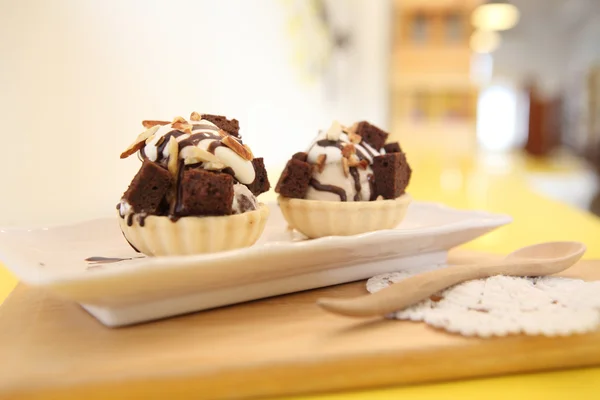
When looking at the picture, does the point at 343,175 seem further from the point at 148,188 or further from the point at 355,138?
the point at 148,188

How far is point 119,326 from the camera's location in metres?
0.83

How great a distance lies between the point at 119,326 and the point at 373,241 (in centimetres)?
43

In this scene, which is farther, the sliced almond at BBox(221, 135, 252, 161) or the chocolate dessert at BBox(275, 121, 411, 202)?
the chocolate dessert at BBox(275, 121, 411, 202)

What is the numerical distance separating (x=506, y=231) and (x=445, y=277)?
93 cm

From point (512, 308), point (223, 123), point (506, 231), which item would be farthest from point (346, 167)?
point (506, 231)

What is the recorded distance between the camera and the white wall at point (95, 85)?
4.48 feet

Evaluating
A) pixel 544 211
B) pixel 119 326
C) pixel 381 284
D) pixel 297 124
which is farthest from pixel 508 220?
pixel 297 124

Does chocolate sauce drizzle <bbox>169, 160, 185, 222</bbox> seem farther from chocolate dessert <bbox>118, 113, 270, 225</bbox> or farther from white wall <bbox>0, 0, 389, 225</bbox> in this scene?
white wall <bbox>0, 0, 389, 225</bbox>

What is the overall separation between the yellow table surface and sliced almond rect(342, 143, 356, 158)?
462 millimetres

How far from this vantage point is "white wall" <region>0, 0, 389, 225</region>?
53.7 inches

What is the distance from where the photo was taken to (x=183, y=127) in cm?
107

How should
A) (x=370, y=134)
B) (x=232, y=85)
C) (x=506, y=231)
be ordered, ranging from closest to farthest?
1. (x=370, y=134)
2. (x=506, y=231)
3. (x=232, y=85)

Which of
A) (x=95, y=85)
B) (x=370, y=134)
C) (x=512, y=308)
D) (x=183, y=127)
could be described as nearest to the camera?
(x=512, y=308)

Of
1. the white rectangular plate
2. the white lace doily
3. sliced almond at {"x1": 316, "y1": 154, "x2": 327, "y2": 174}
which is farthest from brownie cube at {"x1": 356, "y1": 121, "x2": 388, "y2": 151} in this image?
the white lace doily
